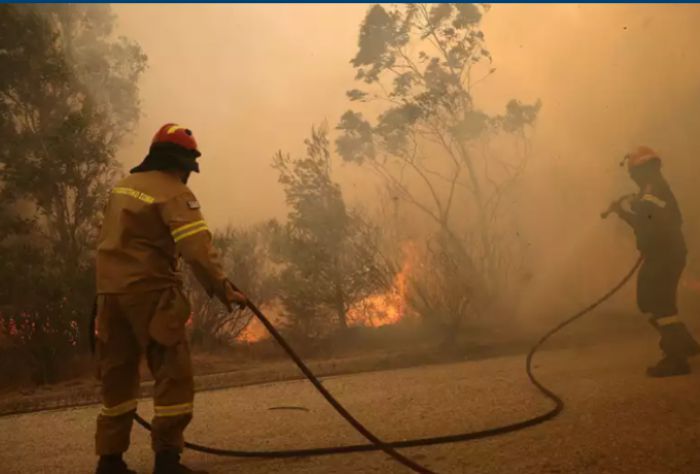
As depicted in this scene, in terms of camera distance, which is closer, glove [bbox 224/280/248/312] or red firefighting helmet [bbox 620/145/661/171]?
glove [bbox 224/280/248/312]

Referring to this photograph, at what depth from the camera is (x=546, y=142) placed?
43.8ft

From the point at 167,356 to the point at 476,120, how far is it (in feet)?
37.8

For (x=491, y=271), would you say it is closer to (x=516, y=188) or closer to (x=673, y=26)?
(x=516, y=188)

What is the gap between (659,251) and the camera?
4.45 m

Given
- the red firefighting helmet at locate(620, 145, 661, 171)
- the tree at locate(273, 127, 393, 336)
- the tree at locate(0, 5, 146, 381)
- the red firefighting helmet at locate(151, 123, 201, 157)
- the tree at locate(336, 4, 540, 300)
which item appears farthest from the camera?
the tree at locate(336, 4, 540, 300)

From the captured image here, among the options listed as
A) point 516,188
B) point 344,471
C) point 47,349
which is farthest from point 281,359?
point 516,188

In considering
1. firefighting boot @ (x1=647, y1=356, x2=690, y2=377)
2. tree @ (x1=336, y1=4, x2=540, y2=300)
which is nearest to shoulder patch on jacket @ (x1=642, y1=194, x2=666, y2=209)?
firefighting boot @ (x1=647, y1=356, x2=690, y2=377)

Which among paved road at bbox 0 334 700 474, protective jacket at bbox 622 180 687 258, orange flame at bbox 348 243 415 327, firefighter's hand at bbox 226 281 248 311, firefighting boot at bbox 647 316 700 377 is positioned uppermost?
protective jacket at bbox 622 180 687 258

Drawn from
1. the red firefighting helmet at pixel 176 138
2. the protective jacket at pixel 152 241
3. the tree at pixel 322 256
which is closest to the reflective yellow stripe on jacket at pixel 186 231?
the protective jacket at pixel 152 241

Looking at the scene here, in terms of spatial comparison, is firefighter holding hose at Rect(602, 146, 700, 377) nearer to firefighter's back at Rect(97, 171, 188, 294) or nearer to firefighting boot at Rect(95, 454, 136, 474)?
firefighter's back at Rect(97, 171, 188, 294)

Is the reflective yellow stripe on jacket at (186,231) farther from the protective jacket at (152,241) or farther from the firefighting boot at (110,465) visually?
the firefighting boot at (110,465)

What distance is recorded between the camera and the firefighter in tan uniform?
2482mm

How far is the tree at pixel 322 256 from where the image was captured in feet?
31.7

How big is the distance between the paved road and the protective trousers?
0.43 meters
